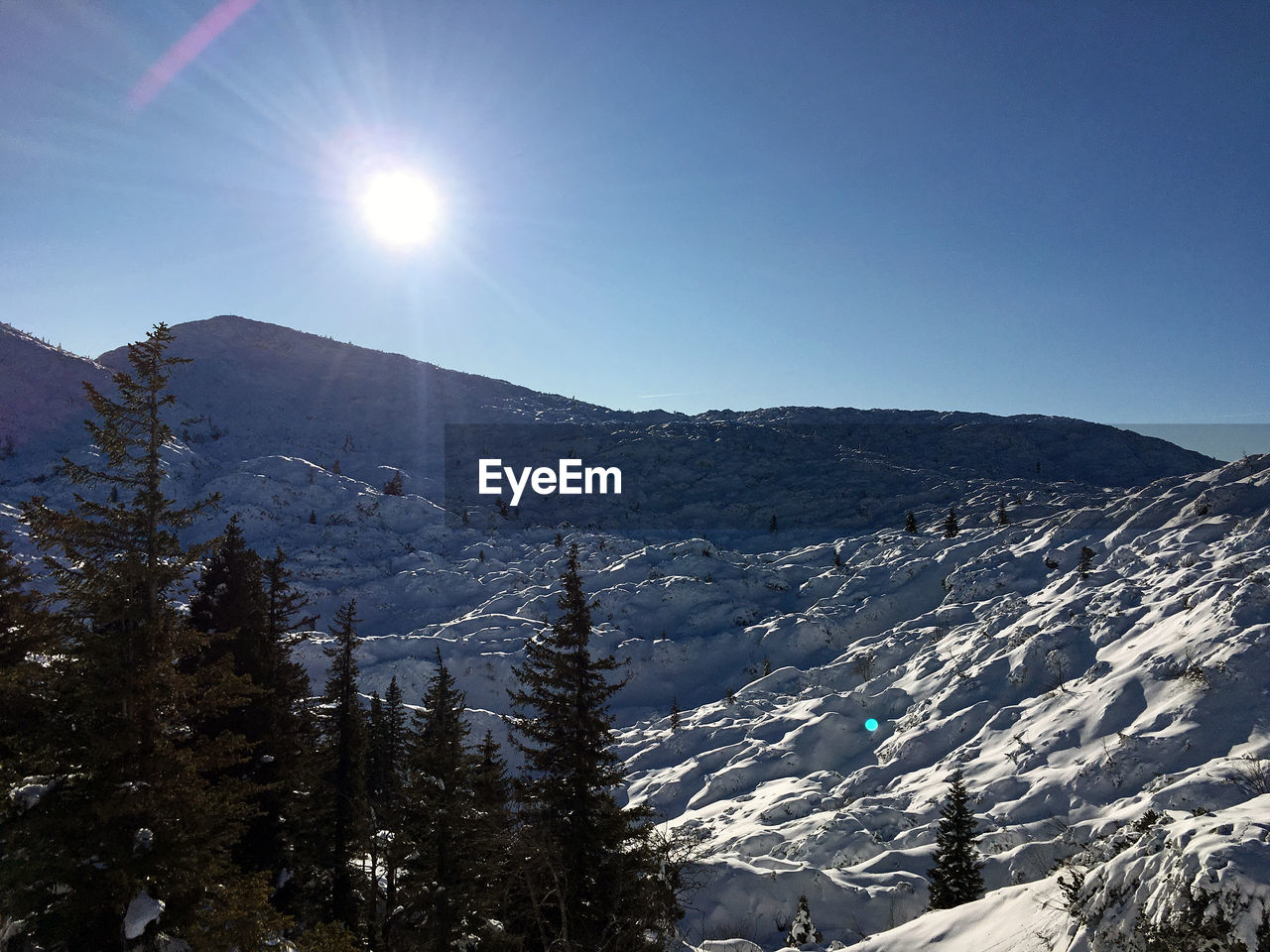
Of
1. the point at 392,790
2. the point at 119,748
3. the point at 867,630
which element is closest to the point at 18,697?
the point at 119,748

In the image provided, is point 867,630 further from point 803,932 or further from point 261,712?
point 261,712

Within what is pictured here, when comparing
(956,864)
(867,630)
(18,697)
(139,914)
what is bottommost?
(956,864)

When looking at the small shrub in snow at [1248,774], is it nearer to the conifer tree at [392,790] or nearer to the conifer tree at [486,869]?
the conifer tree at [486,869]

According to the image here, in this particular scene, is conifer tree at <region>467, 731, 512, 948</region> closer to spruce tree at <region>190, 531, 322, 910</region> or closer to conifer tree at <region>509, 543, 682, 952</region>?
conifer tree at <region>509, 543, 682, 952</region>

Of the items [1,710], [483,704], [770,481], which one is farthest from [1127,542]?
[770,481]

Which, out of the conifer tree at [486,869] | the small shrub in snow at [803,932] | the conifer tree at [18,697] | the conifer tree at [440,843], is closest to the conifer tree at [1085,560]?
the small shrub in snow at [803,932]

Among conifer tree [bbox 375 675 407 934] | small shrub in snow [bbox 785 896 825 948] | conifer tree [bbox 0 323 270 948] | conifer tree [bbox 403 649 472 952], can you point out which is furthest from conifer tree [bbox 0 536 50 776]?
small shrub in snow [bbox 785 896 825 948]

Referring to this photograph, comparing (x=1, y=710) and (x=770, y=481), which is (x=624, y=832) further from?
(x=770, y=481)
